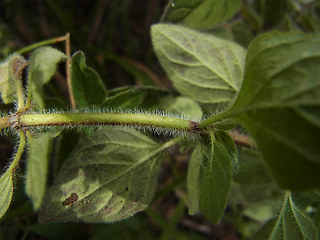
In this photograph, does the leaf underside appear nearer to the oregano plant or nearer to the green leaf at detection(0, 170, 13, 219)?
the oregano plant

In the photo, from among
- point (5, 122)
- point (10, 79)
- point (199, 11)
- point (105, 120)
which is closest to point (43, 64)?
point (10, 79)

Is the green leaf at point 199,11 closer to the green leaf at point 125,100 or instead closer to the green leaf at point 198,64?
the green leaf at point 198,64

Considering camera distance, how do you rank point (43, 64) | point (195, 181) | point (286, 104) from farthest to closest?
point (43, 64) → point (195, 181) → point (286, 104)

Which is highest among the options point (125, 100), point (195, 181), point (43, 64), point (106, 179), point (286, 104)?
point (286, 104)

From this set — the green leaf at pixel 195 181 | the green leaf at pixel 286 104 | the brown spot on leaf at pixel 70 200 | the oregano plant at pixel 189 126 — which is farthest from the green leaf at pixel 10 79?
the green leaf at pixel 286 104

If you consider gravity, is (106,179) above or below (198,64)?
below

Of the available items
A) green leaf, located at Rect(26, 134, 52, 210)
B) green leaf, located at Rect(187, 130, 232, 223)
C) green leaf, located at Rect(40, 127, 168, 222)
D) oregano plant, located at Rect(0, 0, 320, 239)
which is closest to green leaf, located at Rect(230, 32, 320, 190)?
oregano plant, located at Rect(0, 0, 320, 239)

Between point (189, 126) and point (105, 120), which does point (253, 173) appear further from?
point (105, 120)
